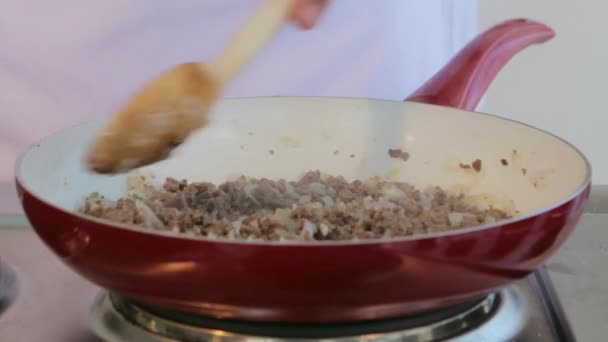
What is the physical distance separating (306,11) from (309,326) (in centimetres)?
23

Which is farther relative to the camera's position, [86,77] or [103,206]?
[86,77]

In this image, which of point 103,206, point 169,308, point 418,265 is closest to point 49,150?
point 103,206

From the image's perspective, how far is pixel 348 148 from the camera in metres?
0.70

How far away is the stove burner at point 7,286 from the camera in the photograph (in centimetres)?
52

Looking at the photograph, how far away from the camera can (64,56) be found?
862 mm

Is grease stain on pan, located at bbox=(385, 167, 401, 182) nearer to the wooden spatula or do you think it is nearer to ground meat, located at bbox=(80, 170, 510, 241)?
ground meat, located at bbox=(80, 170, 510, 241)

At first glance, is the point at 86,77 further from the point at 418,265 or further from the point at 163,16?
the point at 418,265

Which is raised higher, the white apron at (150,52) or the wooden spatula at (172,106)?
the wooden spatula at (172,106)

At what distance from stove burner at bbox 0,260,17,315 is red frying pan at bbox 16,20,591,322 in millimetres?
53

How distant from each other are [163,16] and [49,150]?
0.32 m

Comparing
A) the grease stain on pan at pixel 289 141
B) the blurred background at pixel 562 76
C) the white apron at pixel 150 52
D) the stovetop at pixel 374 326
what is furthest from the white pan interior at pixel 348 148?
the blurred background at pixel 562 76

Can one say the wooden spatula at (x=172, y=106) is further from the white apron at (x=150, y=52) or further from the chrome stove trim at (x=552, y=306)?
the white apron at (x=150, y=52)

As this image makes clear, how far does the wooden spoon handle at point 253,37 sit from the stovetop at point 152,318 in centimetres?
15

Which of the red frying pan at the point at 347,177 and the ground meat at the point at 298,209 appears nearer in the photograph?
the red frying pan at the point at 347,177
